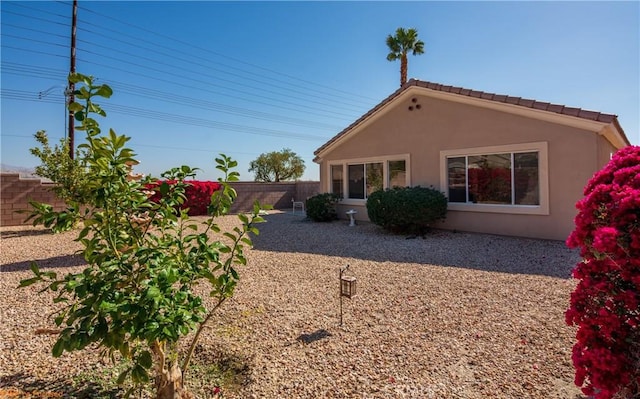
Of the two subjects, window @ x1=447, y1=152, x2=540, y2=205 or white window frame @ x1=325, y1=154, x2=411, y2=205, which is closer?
window @ x1=447, y1=152, x2=540, y2=205

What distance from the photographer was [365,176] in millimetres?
14633

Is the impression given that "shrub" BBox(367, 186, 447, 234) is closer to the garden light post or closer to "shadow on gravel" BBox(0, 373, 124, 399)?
the garden light post

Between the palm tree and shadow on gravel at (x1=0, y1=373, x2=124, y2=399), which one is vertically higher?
the palm tree

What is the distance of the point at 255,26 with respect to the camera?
1565 cm

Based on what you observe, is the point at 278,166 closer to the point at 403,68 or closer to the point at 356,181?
the point at 403,68

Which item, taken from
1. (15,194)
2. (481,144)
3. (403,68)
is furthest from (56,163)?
(403,68)

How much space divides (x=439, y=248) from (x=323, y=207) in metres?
6.80

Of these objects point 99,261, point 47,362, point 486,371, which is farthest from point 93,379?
point 486,371

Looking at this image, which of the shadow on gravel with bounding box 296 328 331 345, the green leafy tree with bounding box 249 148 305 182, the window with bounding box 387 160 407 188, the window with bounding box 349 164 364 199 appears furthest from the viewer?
the green leafy tree with bounding box 249 148 305 182

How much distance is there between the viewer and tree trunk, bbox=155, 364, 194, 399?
2688 mm

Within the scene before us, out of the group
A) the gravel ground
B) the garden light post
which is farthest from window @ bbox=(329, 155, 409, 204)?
the garden light post

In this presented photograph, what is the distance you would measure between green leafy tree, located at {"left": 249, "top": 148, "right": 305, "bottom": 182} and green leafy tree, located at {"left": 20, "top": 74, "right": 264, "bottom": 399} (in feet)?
120

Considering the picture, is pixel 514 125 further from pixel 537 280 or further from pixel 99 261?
pixel 99 261

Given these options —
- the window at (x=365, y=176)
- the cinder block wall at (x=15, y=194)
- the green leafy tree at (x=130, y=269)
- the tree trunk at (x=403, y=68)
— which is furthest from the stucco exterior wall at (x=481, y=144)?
the cinder block wall at (x=15, y=194)
